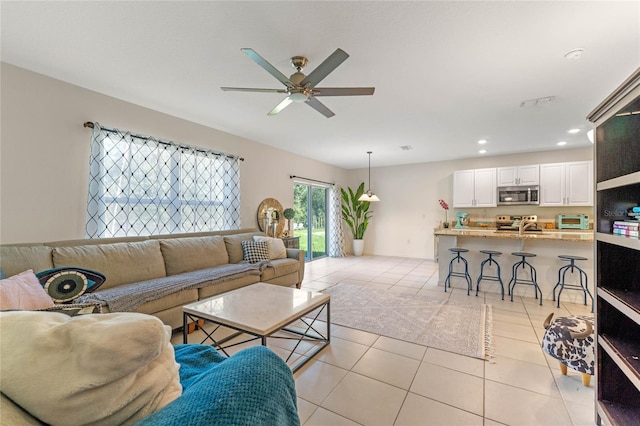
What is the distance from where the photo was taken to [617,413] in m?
1.43

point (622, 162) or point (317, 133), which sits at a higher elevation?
point (317, 133)

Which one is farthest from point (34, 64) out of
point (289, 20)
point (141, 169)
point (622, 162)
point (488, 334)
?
point (488, 334)

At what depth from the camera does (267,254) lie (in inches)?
155

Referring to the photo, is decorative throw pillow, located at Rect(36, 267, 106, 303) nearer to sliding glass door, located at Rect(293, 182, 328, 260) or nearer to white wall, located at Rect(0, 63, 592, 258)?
white wall, located at Rect(0, 63, 592, 258)

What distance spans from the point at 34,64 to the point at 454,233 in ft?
17.2

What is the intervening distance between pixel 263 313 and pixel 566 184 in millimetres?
6082

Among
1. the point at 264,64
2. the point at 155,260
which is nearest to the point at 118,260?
the point at 155,260

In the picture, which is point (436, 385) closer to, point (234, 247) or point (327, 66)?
point (327, 66)

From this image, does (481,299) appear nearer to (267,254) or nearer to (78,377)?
(267,254)

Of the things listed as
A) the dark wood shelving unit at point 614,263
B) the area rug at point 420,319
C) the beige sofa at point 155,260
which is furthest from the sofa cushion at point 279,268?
the dark wood shelving unit at point 614,263

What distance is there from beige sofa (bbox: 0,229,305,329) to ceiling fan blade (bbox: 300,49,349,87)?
2.17 m

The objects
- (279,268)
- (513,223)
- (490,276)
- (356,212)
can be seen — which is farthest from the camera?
(356,212)

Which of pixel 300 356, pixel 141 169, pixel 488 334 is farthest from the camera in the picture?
pixel 141 169

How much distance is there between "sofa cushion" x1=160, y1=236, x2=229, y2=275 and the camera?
10.2ft
